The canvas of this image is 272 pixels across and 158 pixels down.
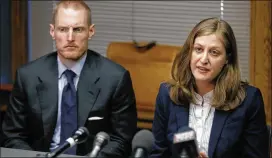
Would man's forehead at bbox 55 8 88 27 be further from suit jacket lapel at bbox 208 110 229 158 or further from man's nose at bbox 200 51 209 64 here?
suit jacket lapel at bbox 208 110 229 158

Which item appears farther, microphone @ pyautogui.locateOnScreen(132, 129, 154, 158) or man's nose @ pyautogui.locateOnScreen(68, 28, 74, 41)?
man's nose @ pyautogui.locateOnScreen(68, 28, 74, 41)

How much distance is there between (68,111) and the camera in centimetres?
354

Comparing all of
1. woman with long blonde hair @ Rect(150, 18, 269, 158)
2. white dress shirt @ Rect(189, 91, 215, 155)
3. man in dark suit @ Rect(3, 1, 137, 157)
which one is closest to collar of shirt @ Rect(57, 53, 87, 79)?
man in dark suit @ Rect(3, 1, 137, 157)

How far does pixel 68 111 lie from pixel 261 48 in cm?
207

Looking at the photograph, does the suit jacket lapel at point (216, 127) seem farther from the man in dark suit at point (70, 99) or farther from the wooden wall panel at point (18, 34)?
the wooden wall panel at point (18, 34)

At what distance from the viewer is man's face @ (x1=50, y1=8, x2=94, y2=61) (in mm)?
3523

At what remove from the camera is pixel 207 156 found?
3086 mm

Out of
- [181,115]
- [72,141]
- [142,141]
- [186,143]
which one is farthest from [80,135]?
[181,115]

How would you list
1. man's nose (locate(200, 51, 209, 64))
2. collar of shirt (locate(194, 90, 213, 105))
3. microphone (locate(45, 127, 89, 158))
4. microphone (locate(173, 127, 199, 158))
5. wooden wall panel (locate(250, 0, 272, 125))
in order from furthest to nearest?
wooden wall panel (locate(250, 0, 272, 125)) → collar of shirt (locate(194, 90, 213, 105)) → man's nose (locate(200, 51, 209, 64)) → microphone (locate(45, 127, 89, 158)) → microphone (locate(173, 127, 199, 158))

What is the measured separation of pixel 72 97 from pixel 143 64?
1.44m

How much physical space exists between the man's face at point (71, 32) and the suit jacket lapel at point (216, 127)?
0.83 metres

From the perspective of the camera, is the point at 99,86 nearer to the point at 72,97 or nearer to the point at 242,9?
the point at 72,97

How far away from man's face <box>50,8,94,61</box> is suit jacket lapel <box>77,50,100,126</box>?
9cm

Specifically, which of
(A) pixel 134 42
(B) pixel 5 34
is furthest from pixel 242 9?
(B) pixel 5 34
